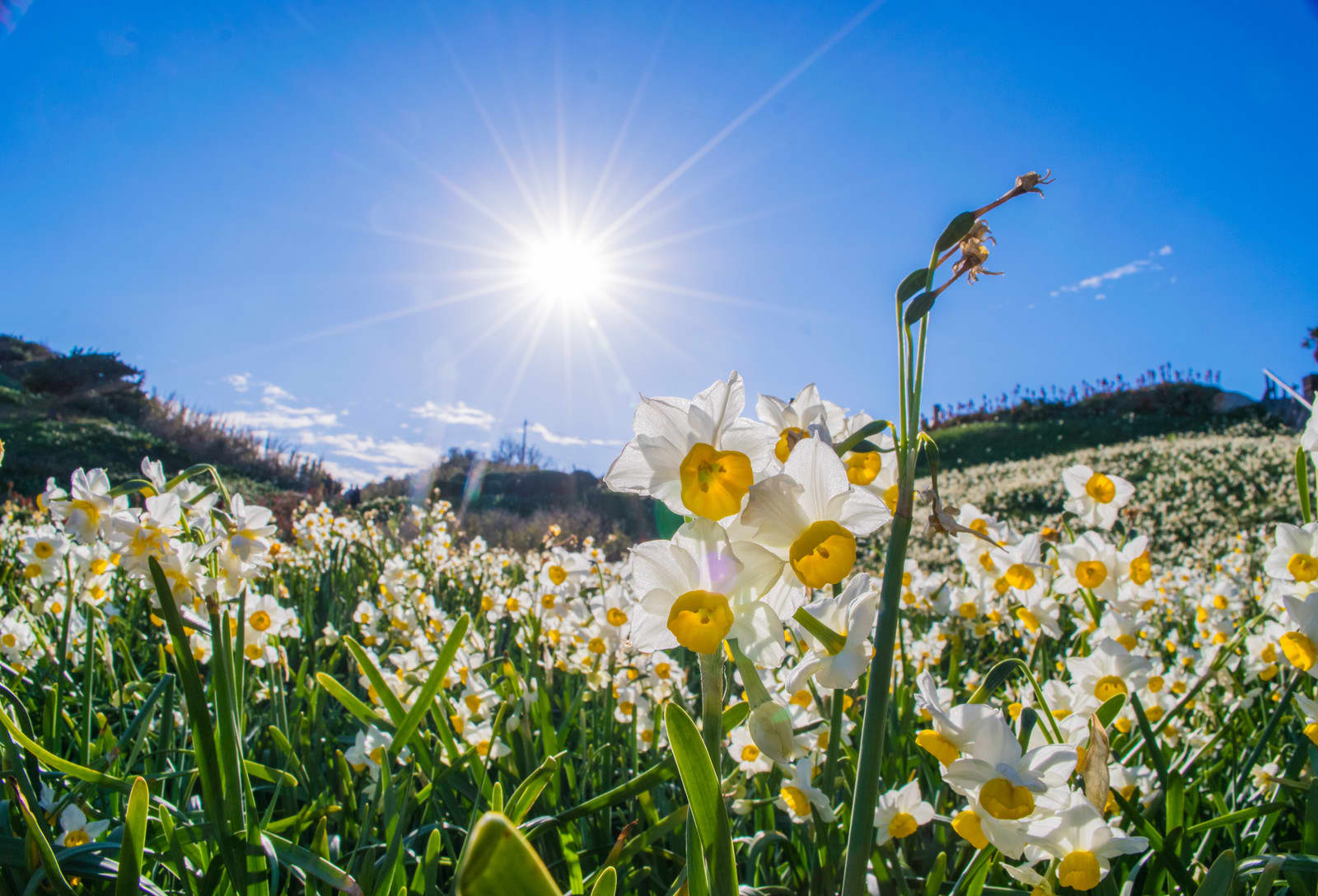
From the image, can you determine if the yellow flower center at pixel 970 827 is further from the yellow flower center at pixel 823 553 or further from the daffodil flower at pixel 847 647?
the yellow flower center at pixel 823 553

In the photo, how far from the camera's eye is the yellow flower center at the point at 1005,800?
82 centimetres

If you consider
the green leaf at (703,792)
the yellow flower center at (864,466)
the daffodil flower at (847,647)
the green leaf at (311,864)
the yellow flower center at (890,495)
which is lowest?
the green leaf at (311,864)

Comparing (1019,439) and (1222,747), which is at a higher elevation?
(1019,439)

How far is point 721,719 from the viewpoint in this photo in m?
0.77

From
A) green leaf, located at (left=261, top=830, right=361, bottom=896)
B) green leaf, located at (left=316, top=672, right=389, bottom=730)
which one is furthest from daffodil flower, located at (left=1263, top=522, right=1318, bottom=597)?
green leaf, located at (left=316, top=672, right=389, bottom=730)

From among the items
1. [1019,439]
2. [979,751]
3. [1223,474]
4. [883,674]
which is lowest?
[979,751]

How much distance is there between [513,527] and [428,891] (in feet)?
44.8

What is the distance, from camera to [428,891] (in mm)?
1290

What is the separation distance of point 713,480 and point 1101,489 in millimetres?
1436

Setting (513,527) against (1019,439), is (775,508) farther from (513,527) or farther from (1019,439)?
(1019,439)

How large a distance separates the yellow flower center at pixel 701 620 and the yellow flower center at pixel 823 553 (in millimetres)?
82

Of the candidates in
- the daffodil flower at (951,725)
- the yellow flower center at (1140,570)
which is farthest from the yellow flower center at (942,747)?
the yellow flower center at (1140,570)

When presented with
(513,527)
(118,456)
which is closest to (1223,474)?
(513,527)

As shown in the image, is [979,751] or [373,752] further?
[373,752]
